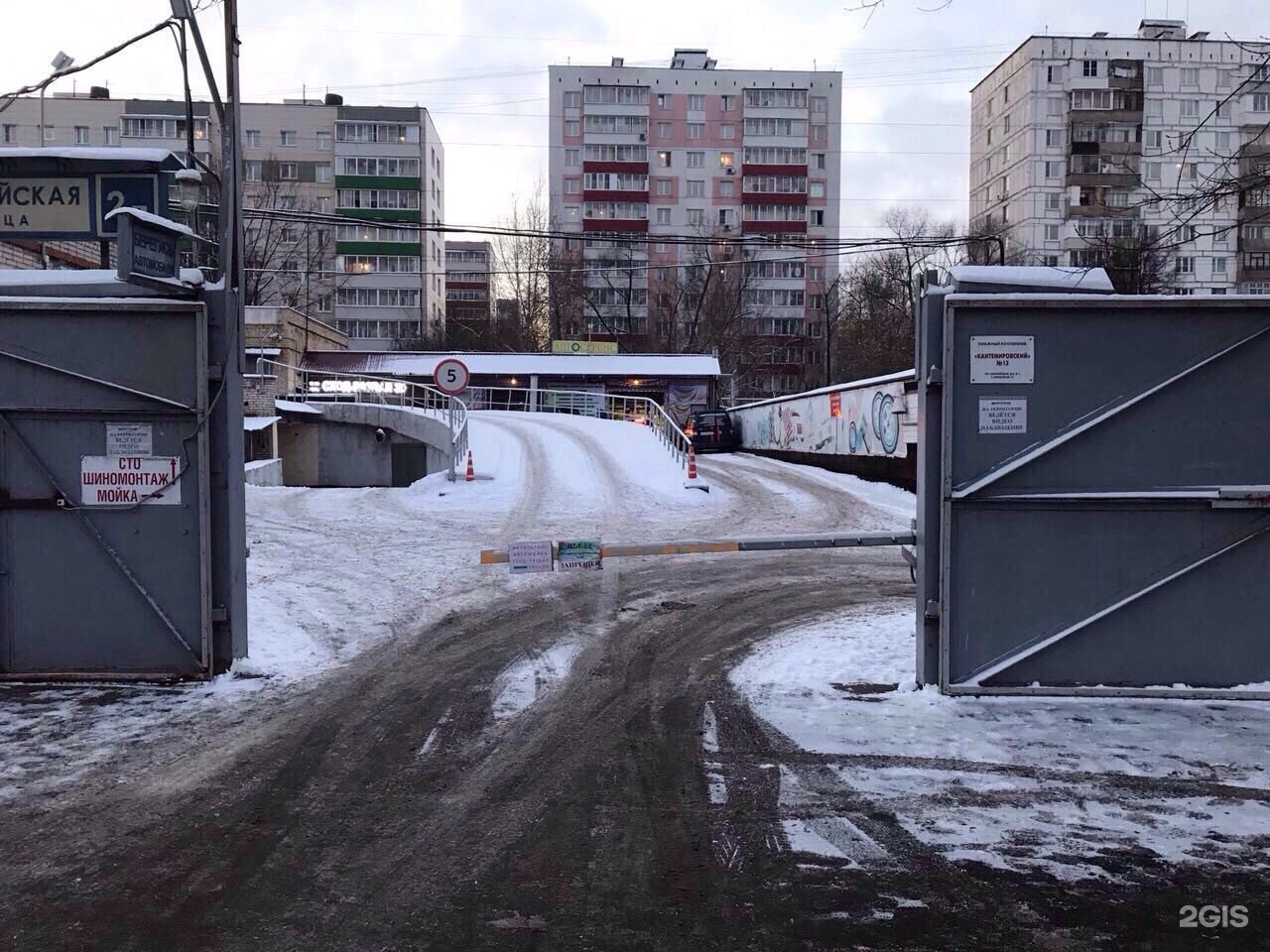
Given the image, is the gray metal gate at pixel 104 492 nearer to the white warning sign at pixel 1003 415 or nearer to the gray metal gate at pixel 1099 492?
the gray metal gate at pixel 1099 492

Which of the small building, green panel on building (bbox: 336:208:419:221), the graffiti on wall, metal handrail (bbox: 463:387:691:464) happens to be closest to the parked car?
the graffiti on wall

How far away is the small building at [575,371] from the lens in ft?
159

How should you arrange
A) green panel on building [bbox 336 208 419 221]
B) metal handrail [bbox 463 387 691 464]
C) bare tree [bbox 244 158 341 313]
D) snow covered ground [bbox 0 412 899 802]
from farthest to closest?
green panel on building [bbox 336 208 419 221] → bare tree [bbox 244 158 341 313] → metal handrail [bbox 463 387 691 464] → snow covered ground [bbox 0 412 899 802]

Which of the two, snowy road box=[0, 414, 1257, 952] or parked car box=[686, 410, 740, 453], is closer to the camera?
snowy road box=[0, 414, 1257, 952]

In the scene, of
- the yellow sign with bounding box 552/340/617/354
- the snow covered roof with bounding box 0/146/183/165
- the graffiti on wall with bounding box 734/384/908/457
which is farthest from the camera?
the yellow sign with bounding box 552/340/617/354

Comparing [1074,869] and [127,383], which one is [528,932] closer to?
[1074,869]

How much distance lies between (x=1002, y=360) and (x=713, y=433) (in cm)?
3064

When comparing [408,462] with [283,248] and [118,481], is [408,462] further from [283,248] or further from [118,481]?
[283,248]

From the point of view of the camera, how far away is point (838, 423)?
2506cm

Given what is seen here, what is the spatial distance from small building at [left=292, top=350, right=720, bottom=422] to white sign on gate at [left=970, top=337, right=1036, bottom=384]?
1622 inches

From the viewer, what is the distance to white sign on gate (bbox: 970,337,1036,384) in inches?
255

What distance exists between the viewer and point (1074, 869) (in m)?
4.12

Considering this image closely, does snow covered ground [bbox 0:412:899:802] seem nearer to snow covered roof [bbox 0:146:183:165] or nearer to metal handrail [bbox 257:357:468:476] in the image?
snow covered roof [bbox 0:146:183:165]

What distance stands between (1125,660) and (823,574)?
5.63 m
